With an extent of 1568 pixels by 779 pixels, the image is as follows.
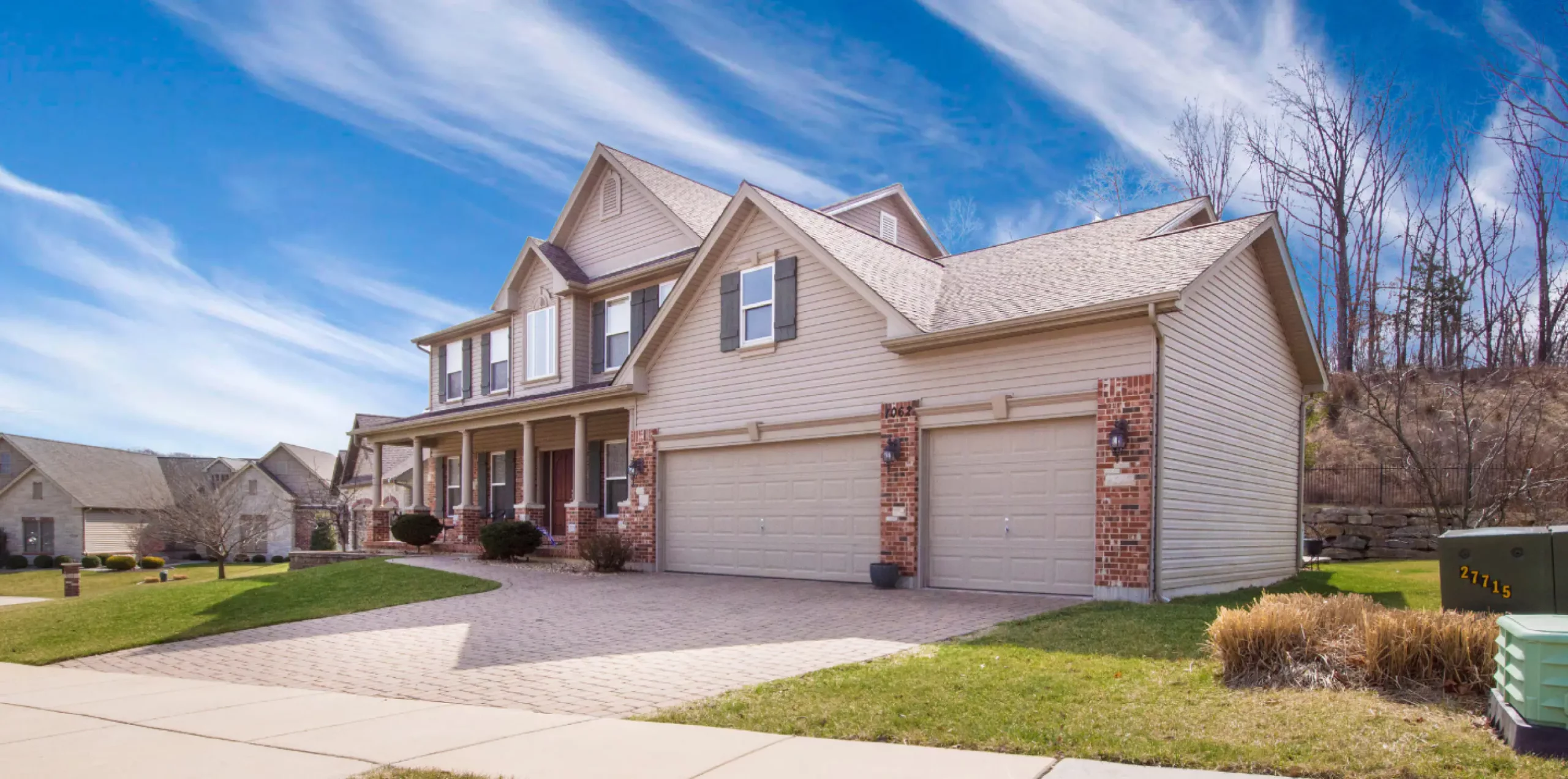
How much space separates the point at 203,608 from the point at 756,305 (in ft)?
30.8

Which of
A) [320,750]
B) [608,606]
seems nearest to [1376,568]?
[608,606]

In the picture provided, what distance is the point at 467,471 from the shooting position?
78.0 ft

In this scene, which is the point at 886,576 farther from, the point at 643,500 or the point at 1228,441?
the point at 643,500

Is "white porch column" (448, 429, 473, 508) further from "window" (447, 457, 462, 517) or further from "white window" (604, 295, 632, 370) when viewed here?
"white window" (604, 295, 632, 370)

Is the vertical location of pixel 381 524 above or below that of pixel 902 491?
below

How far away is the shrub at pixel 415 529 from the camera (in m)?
23.8

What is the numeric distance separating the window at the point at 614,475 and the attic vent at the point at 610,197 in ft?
18.0

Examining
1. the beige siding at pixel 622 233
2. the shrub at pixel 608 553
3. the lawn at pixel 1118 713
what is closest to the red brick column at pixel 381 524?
the beige siding at pixel 622 233

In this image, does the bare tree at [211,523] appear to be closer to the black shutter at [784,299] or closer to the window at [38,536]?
the window at [38,536]

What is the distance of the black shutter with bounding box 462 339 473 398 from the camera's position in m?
26.5

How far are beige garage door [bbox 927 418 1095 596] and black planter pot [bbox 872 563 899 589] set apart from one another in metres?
0.52

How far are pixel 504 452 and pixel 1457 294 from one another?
32.6 m

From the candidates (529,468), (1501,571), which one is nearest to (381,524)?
(529,468)

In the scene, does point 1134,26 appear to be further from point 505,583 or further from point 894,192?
point 505,583
